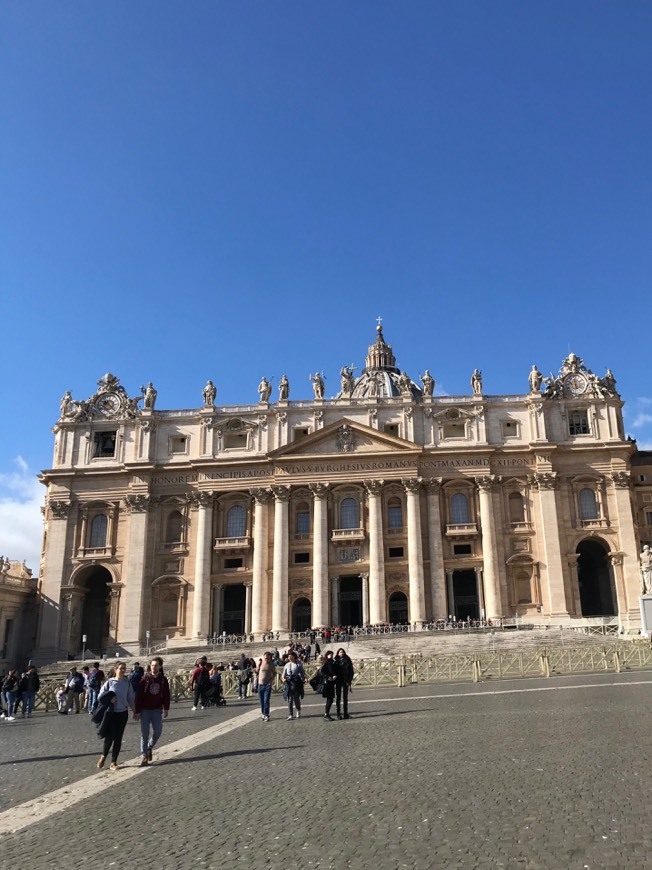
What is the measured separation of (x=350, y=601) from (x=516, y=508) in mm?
15073

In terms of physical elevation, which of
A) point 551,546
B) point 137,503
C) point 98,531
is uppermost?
point 137,503

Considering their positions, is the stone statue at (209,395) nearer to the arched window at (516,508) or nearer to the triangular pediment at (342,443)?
the triangular pediment at (342,443)

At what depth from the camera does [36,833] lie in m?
8.42

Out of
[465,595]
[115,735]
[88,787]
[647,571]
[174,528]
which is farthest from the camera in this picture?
[174,528]

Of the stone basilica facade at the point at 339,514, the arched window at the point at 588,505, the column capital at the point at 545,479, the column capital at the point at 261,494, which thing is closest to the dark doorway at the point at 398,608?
the stone basilica facade at the point at 339,514

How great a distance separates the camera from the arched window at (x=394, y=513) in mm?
58281

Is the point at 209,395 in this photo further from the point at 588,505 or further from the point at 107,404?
the point at 588,505

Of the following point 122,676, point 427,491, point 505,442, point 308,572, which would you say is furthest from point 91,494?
point 122,676

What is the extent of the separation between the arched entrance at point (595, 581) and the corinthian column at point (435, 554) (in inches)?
435

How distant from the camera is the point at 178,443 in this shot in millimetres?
62156

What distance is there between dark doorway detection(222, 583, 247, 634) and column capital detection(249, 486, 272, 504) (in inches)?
267

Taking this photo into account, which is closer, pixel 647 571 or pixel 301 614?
pixel 647 571

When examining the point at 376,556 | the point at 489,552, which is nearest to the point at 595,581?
the point at 489,552

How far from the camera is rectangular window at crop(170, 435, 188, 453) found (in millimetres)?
61906
